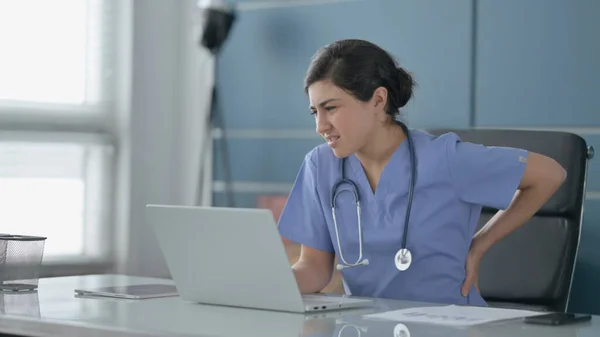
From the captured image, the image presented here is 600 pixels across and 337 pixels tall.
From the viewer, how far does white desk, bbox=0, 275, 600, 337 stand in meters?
1.38

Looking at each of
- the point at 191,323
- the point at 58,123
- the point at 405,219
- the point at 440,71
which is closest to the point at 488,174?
the point at 405,219

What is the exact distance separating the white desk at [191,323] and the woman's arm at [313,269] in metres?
0.33

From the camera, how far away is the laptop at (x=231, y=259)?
1.55 m

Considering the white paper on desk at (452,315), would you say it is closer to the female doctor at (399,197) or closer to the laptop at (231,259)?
the laptop at (231,259)

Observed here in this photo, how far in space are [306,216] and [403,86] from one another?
0.38 m

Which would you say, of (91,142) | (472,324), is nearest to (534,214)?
(472,324)

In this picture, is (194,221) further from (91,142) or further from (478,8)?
(91,142)

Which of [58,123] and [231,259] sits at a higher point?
[58,123]

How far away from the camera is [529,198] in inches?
84.7

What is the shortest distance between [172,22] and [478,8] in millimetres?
1362

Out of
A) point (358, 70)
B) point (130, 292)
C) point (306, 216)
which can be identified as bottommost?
point (130, 292)

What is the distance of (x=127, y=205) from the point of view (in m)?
3.80

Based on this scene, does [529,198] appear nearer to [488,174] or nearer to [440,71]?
[488,174]

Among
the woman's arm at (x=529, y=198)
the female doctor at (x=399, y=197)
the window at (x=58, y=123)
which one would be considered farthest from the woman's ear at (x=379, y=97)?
the window at (x=58, y=123)
